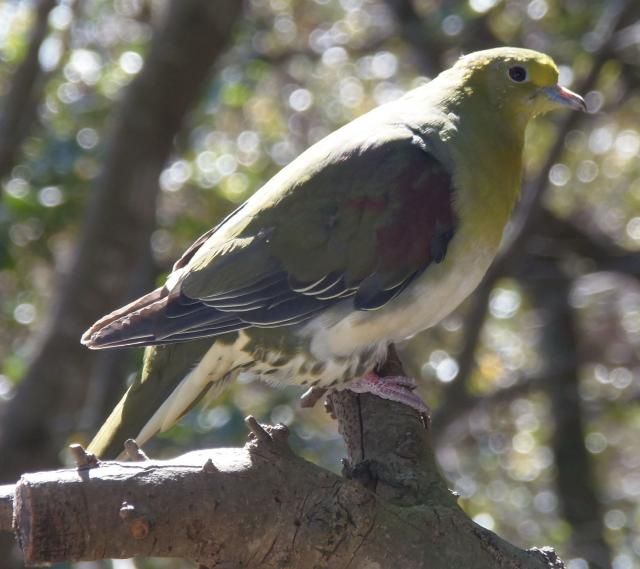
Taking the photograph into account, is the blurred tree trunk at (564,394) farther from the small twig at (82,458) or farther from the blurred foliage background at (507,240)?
the small twig at (82,458)

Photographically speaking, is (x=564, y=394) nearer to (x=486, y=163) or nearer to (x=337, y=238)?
(x=486, y=163)

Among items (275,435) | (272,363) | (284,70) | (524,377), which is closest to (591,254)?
(524,377)

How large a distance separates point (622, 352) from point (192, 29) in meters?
3.31

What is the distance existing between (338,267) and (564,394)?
11.8 ft

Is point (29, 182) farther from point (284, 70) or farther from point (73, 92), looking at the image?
point (284, 70)

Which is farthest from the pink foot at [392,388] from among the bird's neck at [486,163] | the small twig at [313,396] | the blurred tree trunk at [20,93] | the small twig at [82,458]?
the blurred tree trunk at [20,93]

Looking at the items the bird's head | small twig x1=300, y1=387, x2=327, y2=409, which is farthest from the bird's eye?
small twig x1=300, y1=387, x2=327, y2=409

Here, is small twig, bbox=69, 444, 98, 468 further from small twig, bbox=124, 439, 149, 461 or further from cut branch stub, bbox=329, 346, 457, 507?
cut branch stub, bbox=329, 346, 457, 507

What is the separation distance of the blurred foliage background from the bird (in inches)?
42.2

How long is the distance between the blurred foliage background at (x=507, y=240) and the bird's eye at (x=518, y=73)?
4.84 feet

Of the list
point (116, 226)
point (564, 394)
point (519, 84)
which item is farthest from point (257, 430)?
point (564, 394)

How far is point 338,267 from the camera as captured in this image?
126 inches

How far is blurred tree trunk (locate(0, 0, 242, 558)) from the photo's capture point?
15.1 feet

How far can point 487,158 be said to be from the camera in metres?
3.30
